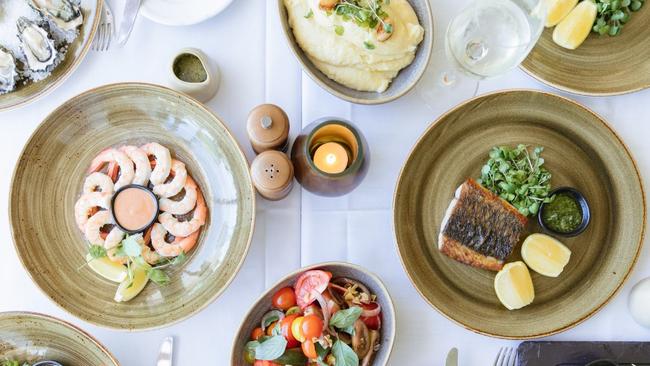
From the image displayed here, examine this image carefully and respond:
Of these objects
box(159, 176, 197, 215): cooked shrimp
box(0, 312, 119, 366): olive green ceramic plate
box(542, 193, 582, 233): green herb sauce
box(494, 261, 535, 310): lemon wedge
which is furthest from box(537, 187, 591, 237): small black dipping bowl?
box(0, 312, 119, 366): olive green ceramic plate

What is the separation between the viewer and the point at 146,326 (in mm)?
1436

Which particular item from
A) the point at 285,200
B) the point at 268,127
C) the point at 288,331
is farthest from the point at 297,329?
the point at 268,127

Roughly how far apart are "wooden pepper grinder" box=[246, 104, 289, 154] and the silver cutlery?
525 mm

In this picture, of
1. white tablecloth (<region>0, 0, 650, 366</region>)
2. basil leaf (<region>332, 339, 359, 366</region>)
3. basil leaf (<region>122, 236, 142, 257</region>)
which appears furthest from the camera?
white tablecloth (<region>0, 0, 650, 366</region>)

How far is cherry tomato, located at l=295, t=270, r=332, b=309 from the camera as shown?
54.2 inches

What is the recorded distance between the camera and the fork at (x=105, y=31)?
60.7 inches

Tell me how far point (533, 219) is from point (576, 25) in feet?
1.52

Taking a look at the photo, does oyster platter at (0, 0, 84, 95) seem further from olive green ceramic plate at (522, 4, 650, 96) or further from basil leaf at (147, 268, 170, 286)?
olive green ceramic plate at (522, 4, 650, 96)

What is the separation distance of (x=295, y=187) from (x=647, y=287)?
862mm

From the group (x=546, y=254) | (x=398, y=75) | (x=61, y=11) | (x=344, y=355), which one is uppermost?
(x=61, y=11)

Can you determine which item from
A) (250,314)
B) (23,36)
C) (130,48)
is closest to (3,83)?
(23,36)

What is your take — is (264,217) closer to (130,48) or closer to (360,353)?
(360,353)

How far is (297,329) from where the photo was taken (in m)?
1.34

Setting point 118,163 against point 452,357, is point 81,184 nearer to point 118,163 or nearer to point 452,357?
point 118,163
